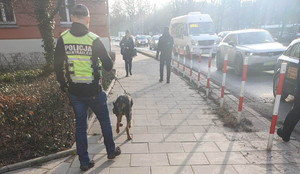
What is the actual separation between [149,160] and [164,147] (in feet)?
1.54

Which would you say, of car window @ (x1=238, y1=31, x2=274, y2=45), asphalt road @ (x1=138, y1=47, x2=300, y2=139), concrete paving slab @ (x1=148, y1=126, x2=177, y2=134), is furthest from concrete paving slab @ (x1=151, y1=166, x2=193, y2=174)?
car window @ (x1=238, y1=31, x2=274, y2=45)

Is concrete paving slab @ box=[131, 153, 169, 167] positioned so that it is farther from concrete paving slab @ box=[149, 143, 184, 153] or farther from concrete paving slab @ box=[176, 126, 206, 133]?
concrete paving slab @ box=[176, 126, 206, 133]

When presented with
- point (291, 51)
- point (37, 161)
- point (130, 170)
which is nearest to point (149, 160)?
point (130, 170)

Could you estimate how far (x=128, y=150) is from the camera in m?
3.70

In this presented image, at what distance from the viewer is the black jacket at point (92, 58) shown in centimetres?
276

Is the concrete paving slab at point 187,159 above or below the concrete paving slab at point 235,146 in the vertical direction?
above

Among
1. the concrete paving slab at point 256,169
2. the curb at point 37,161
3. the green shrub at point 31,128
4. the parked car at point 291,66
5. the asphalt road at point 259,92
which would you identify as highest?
the parked car at point 291,66

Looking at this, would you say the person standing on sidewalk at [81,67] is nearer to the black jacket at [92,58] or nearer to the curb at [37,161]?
the black jacket at [92,58]

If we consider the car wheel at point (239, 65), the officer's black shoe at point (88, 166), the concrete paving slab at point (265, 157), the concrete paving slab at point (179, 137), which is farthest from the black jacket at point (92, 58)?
the car wheel at point (239, 65)

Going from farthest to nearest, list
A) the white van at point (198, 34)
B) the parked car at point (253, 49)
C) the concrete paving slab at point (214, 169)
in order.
Result: the white van at point (198, 34)
the parked car at point (253, 49)
the concrete paving slab at point (214, 169)

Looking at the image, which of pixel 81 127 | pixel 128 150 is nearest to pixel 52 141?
pixel 81 127

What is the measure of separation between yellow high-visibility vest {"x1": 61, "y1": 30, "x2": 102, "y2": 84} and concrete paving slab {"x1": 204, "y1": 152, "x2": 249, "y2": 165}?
7.12 feet

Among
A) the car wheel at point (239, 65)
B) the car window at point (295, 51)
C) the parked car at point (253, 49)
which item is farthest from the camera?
the car wheel at point (239, 65)

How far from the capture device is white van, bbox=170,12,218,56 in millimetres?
16203
